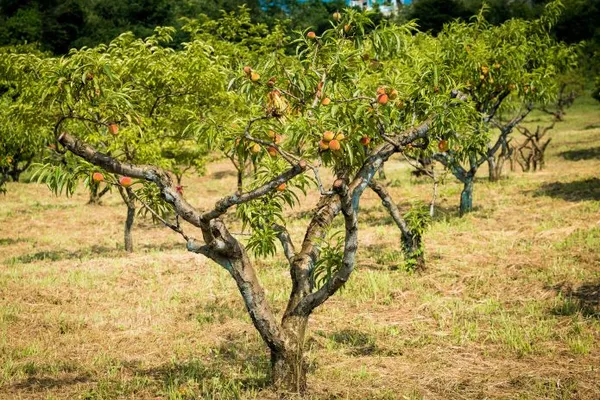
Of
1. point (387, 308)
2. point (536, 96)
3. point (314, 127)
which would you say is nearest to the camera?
point (314, 127)

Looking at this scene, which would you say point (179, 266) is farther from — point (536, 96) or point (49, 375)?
point (536, 96)

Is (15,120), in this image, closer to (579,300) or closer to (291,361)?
(291,361)

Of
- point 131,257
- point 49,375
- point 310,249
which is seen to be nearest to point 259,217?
point 310,249

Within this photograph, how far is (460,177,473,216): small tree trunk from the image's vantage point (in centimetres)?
1622

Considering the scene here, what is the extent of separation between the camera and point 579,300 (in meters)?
8.77

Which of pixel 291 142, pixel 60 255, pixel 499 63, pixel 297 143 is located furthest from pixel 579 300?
pixel 60 255

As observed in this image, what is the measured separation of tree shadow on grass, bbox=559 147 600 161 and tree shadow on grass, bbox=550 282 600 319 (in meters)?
18.2

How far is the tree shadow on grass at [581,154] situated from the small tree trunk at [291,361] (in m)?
23.1

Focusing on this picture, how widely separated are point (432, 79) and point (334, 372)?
343 centimetres

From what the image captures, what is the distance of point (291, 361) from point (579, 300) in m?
4.94

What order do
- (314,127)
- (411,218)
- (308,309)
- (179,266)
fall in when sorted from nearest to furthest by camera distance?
(314,127), (308,309), (411,218), (179,266)

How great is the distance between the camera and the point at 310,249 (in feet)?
20.9

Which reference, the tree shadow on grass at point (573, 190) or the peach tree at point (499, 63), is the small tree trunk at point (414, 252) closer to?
the peach tree at point (499, 63)

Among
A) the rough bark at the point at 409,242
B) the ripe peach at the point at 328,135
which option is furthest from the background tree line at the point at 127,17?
the ripe peach at the point at 328,135
